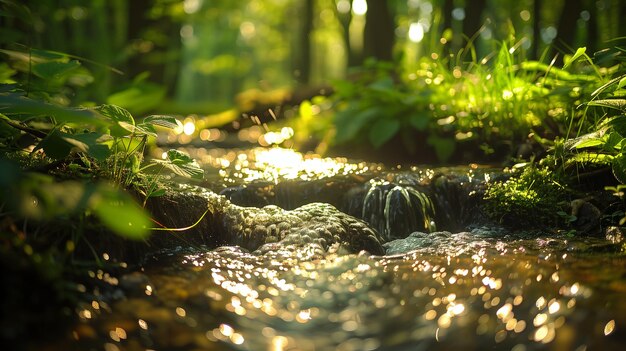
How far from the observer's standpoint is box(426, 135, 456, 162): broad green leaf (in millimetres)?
5305

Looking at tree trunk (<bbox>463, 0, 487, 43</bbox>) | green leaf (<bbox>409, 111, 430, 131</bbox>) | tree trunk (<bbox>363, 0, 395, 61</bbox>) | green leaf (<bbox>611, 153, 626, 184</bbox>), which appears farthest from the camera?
tree trunk (<bbox>463, 0, 487, 43</bbox>)

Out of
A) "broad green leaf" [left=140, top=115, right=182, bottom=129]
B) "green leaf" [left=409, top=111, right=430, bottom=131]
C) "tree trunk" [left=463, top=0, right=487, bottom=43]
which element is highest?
"tree trunk" [left=463, top=0, right=487, bottom=43]

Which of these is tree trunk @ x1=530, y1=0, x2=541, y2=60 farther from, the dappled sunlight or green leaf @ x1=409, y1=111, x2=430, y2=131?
the dappled sunlight

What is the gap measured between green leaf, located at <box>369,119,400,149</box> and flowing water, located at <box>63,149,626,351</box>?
7.51 ft

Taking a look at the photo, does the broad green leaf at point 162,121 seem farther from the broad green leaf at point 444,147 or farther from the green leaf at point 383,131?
the broad green leaf at point 444,147

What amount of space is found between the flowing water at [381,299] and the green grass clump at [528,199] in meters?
0.25

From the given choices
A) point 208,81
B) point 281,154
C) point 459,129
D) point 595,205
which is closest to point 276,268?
point 595,205

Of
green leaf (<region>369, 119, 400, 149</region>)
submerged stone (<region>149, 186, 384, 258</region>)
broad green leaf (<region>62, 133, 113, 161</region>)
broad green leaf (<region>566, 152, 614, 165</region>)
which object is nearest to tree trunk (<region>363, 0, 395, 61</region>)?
green leaf (<region>369, 119, 400, 149</region>)

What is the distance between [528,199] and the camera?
355 centimetres

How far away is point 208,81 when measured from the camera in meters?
47.5

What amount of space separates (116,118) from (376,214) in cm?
210

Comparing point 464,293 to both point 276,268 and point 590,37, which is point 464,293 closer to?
point 276,268

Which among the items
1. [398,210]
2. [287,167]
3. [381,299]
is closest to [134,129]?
[381,299]

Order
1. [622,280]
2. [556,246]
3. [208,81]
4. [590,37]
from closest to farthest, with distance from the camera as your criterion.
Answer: [622,280] < [556,246] < [590,37] < [208,81]
